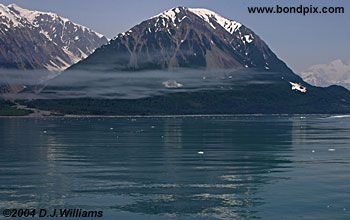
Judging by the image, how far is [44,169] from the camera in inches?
2847

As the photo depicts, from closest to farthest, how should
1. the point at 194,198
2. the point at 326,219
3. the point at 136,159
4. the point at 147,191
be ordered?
the point at 326,219
the point at 194,198
the point at 147,191
the point at 136,159

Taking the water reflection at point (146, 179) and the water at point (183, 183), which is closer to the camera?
the water at point (183, 183)

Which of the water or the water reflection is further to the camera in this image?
the water reflection

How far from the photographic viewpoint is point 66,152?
9844 cm

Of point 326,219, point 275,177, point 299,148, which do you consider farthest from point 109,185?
point 299,148

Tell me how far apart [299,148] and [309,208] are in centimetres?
6084

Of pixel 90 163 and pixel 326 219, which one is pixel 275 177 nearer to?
pixel 326 219

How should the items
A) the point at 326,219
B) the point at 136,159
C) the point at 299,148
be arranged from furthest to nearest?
the point at 299,148, the point at 136,159, the point at 326,219

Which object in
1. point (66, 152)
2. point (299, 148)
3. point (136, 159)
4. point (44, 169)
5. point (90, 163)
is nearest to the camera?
point (44, 169)

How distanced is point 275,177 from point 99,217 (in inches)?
1077

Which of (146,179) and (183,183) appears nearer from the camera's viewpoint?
(183,183)

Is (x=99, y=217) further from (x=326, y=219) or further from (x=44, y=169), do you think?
(x=44, y=169)

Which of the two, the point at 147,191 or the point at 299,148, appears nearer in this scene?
the point at 147,191

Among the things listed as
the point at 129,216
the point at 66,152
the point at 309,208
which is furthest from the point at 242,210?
the point at 66,152
